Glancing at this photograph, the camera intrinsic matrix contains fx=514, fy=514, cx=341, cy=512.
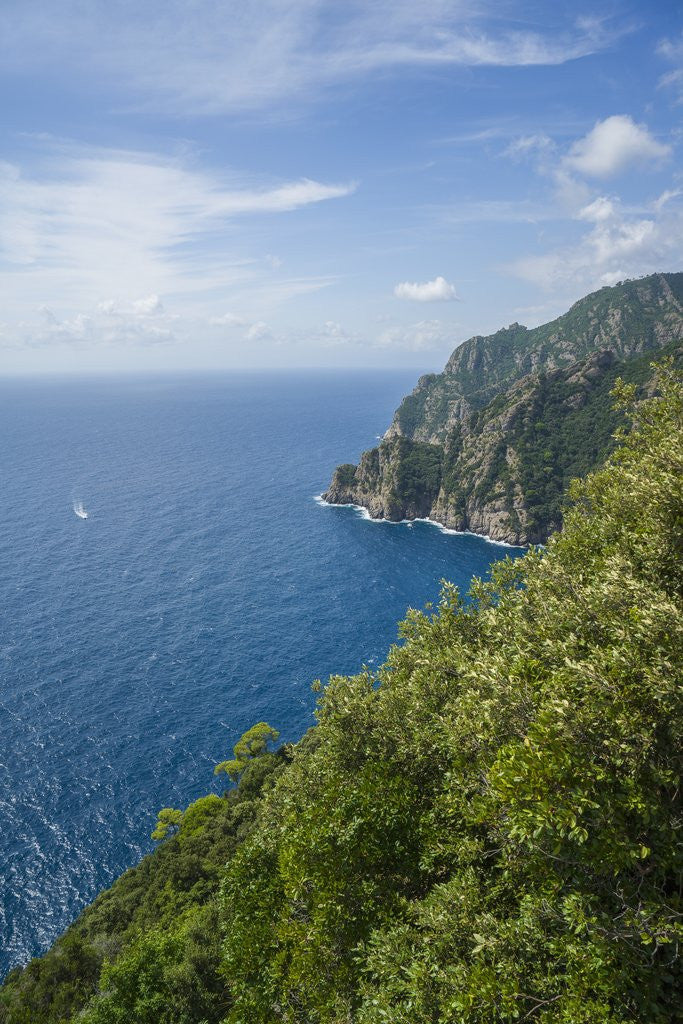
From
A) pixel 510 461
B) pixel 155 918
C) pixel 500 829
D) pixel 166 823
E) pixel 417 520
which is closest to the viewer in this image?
pixel 500 829

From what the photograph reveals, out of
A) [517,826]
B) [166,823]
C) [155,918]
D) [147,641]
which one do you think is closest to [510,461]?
[147,641]

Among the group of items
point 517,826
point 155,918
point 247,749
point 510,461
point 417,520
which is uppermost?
point 510,461

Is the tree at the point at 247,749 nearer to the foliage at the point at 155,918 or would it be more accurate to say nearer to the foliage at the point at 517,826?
the foliage at the point at 155,918

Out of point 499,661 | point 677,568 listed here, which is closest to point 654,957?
point 499,661

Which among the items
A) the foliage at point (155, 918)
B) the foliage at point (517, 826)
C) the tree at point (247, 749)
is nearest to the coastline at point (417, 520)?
the tree at point (247, 749)

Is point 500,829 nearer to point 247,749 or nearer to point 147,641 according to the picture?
point 247,749

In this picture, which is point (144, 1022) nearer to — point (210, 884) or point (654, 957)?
point (210, 884)
